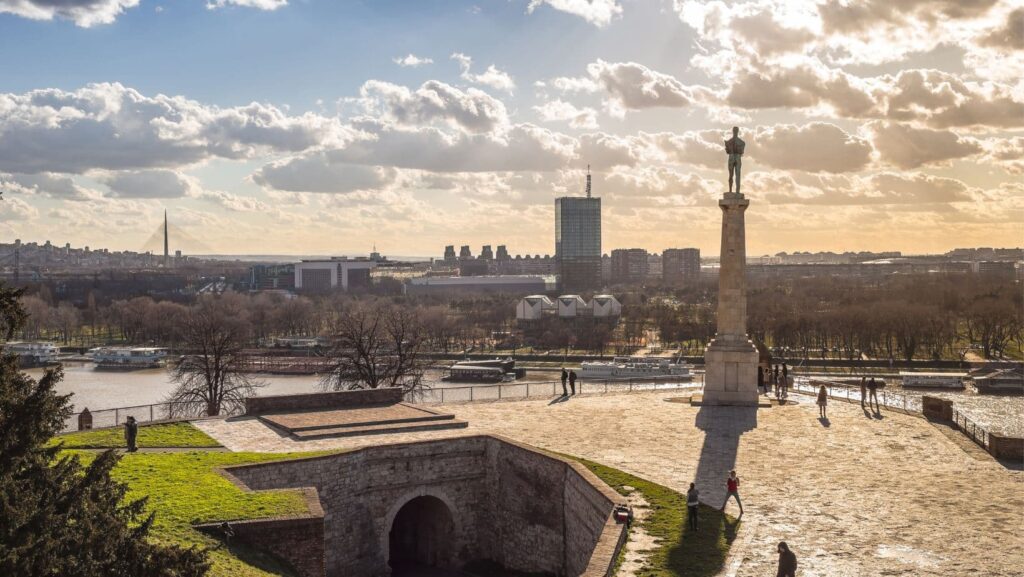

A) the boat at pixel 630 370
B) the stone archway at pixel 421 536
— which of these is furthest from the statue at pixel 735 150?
the boat at pixel 630 370

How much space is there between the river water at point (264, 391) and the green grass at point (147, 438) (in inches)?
921

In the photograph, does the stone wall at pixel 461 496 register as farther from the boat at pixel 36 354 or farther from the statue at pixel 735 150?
the boat at pixel 36 354

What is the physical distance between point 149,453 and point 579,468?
10.2m

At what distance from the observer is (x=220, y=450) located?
23.7 metres

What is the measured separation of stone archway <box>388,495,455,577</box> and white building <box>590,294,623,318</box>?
273 feet

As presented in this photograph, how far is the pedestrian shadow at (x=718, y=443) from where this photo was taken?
67.7 ft

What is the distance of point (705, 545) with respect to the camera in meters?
16.4

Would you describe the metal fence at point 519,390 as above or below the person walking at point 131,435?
below

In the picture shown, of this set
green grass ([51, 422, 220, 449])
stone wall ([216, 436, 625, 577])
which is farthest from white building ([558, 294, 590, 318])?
stone wall ([216, 436, 625, 577])

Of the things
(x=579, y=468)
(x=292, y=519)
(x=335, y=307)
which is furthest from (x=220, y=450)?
(x=335, y=307)

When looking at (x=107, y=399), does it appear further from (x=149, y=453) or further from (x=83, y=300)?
(x=83, y=300)

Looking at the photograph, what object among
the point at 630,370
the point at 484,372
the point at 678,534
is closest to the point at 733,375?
the point at 678,534

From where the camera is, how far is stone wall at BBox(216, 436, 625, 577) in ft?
69.9

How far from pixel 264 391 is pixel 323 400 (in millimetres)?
36096
